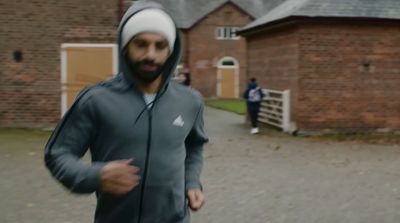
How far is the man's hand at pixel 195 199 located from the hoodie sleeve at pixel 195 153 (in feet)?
0.08

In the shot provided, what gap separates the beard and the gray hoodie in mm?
27

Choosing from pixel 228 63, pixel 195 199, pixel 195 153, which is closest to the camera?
pixel 195 199

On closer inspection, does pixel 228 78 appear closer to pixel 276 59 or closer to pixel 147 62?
pixel 276 59

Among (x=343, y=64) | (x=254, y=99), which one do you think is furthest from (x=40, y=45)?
(x=343, y=64)

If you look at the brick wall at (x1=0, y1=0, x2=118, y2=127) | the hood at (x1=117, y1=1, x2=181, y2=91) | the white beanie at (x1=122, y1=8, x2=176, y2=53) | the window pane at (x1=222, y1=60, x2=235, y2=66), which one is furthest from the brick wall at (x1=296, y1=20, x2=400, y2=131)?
the window pane at (x1=222, y1=60, x2=235, y2=66)

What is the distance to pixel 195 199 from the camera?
2996 millimetres

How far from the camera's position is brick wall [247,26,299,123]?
18.8 metres

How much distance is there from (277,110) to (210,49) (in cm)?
2425

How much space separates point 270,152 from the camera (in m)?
14.3

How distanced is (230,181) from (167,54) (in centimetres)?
743

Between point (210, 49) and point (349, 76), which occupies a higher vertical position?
point (210, 49)

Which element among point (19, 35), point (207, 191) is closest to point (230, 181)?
point (207, 191)

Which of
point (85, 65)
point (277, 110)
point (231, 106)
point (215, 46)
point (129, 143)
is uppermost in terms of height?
point (215, 46)

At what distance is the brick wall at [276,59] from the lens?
742 inches
